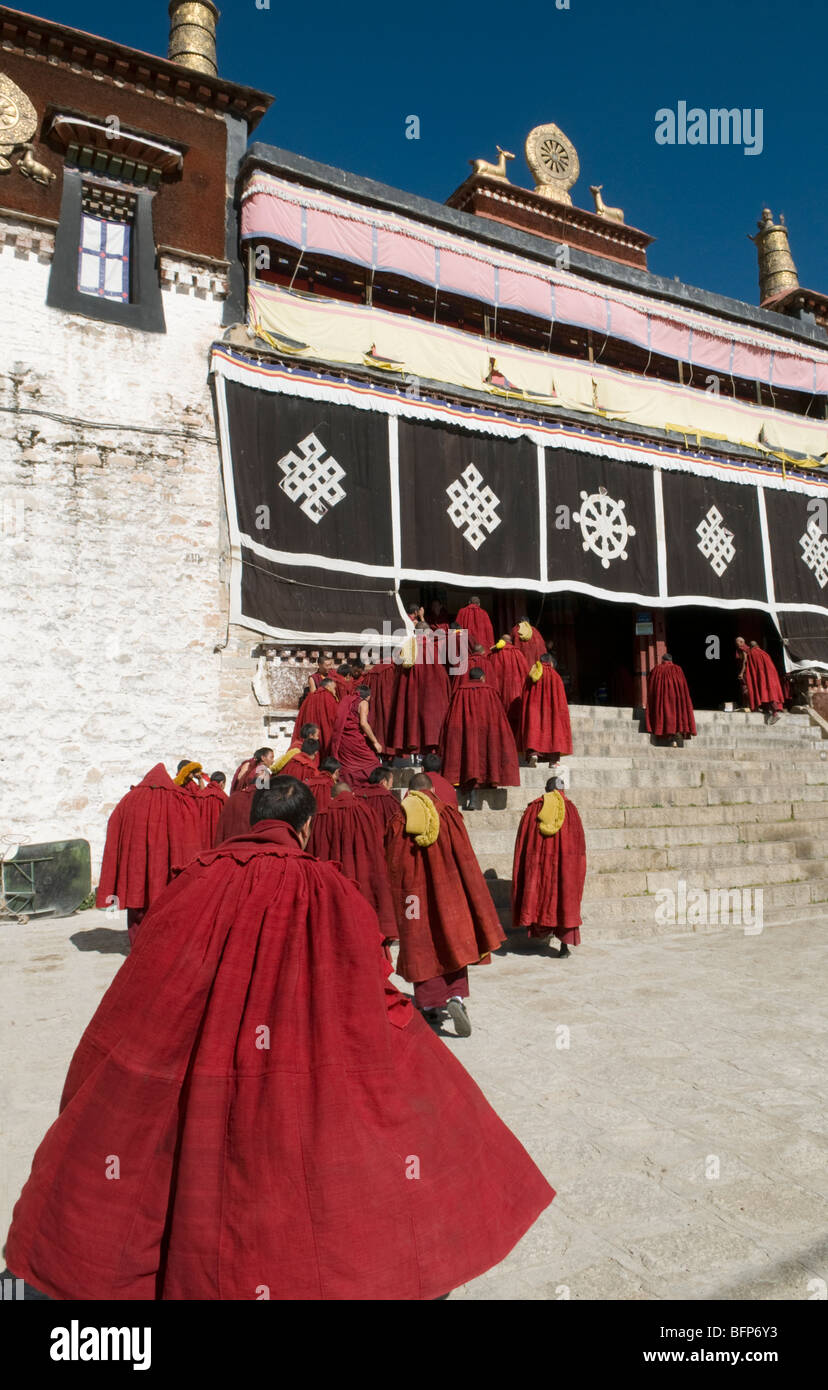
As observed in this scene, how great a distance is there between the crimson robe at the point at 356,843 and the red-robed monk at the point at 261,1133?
3.79m

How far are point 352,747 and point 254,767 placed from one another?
0.89 metres

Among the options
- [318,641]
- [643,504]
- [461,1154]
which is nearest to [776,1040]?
[461,1154]

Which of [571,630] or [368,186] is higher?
[368,186]

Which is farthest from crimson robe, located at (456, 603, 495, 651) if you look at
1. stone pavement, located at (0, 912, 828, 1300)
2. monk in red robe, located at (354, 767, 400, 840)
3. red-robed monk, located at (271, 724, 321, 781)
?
stone pavement, located at (0, 912, 828, 1300)

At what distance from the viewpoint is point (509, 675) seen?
32.4ft

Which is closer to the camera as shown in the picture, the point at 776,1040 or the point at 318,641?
the point at 776,1040

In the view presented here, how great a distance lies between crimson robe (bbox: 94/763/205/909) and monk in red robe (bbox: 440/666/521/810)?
7.96 feet

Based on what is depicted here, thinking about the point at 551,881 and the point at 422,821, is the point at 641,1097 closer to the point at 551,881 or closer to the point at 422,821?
the point at 422,821

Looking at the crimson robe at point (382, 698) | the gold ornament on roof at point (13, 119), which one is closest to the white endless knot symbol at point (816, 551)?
the crimson robe at point (382, 698)

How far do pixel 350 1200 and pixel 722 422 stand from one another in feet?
53.1

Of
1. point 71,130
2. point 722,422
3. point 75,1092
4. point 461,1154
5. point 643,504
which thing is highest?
point 71,130

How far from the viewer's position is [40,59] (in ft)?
34.8

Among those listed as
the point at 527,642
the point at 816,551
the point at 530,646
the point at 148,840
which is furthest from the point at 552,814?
the point at 816,551
